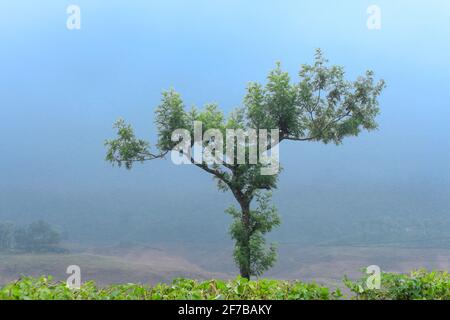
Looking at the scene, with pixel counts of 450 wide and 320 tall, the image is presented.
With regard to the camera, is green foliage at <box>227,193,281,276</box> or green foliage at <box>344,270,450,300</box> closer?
green foliage at <box>344,270,450,300</box>

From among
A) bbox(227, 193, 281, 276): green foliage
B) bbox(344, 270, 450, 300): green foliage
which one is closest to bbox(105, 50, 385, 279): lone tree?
bbox(227, 193, 281, 276): green foliage

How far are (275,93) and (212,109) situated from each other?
2.22 metres

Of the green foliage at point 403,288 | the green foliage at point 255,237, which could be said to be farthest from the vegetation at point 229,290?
the green foliage at point 255,237

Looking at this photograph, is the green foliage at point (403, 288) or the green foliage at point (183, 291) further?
the green foliage at point (403, 288)

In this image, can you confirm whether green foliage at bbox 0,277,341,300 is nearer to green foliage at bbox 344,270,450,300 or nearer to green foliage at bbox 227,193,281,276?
green foliage at bbox 344,270,450,300

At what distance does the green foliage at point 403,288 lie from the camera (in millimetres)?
6637

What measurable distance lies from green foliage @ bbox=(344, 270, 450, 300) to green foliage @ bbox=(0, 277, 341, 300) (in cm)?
57

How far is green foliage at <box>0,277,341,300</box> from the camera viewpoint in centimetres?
599

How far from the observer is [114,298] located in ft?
19.8

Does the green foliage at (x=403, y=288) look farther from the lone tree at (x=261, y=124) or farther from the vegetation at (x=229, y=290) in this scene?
the lone tree at (x=261, y=124)
